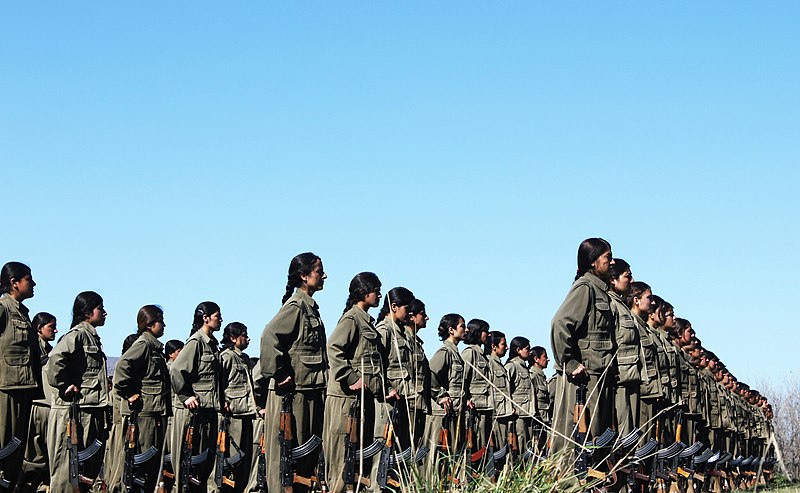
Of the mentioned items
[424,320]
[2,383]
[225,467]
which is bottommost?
[225,467]

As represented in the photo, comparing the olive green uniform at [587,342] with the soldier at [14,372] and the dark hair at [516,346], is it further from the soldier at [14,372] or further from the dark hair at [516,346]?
the dark hair at [516,346]

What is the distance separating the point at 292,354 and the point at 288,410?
56cm

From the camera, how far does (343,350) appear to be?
1148cm

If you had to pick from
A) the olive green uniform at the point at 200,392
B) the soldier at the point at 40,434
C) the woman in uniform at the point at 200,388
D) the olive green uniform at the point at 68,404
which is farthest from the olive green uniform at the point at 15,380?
the olive green uniform at the point at 200,392

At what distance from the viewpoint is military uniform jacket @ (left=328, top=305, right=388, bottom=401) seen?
11.4 meters

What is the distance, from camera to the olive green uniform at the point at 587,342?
972cm

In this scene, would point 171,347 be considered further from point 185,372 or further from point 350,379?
point 350,379

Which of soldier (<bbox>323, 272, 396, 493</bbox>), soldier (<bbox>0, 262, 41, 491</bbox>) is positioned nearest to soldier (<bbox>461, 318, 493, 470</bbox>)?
soldier (<bbox>323, 272, 396, 493</bbox>)

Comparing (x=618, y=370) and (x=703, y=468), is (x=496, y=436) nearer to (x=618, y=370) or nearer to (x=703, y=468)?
(x=703, y=468)

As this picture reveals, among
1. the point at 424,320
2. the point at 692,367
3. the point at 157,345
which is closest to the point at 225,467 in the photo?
the point at 157,345

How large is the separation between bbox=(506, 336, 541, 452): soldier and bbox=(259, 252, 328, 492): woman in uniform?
33.8ft

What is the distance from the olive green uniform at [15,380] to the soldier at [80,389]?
91 cm

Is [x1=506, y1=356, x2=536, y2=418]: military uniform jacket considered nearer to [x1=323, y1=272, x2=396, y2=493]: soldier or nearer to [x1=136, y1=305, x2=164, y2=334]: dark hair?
[x1=136, y1=305, x2=164, y2=334]: dark hair

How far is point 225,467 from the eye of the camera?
15883 mm
